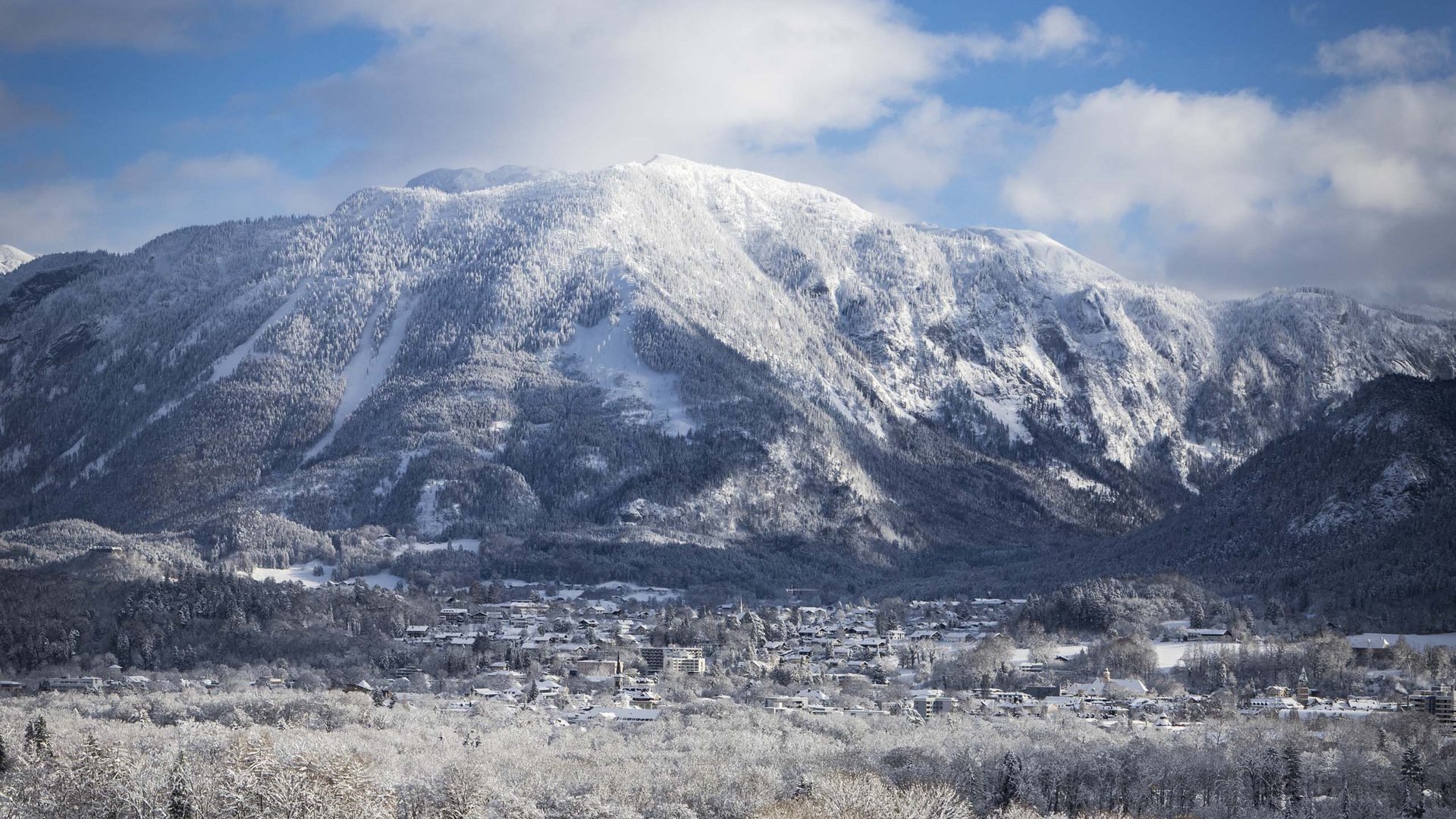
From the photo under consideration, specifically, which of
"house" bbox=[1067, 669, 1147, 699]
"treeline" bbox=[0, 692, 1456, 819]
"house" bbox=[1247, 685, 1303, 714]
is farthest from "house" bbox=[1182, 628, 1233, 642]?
"treeline" bbox=[0, 692, 1456, 819]

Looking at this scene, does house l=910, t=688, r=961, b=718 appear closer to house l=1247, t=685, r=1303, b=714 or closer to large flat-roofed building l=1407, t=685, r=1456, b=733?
house l=1247, t=685, r=1303, b=714


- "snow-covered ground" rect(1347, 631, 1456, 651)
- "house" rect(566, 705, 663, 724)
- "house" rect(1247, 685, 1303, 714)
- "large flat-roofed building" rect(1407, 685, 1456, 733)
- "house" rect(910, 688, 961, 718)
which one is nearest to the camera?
"large flat-roofed building" rect(1407, 685, 1456, 733)

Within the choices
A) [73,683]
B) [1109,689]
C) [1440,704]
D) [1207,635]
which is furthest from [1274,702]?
[73,683]

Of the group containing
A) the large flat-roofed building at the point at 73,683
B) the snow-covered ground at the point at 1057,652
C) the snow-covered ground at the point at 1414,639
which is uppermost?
the snow-covered ground at the point at 1414,639

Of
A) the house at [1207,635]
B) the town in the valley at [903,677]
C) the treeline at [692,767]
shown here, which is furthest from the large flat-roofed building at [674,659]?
the house at [1207,635]

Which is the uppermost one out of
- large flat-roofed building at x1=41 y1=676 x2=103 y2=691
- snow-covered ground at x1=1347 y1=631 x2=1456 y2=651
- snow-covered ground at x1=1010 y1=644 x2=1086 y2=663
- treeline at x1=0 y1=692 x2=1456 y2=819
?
snow-covered ground at x1=1347 y1=631 x2=1456 y2=651

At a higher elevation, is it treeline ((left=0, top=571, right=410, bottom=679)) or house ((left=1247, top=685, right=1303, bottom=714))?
treeline ((left=0, top=571, right=410, bottom=679))

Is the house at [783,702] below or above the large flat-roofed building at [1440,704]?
below

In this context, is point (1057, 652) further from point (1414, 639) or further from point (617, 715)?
point (617, 715)

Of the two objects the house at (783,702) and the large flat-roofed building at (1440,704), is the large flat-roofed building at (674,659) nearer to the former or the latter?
the house at (783,702)

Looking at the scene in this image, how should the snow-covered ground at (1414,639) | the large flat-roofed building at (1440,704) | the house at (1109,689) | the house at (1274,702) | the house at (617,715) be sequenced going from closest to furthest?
the large flat-roofed building at (1440,704)
the house at (1274,702)
the house at (617,715)
the house at (1109,689)
the snow-covered ground at (1414,639)
